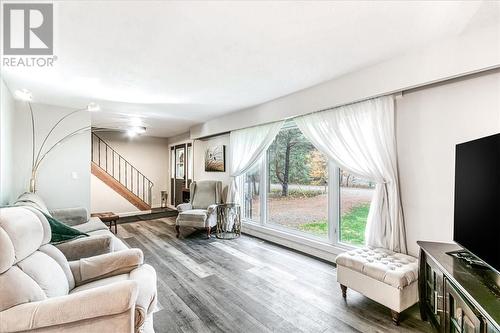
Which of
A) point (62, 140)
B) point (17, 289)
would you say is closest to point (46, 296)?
point (17, 289)

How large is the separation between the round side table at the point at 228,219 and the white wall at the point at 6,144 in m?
3.06

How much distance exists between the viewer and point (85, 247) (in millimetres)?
2170

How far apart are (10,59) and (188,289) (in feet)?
9.51

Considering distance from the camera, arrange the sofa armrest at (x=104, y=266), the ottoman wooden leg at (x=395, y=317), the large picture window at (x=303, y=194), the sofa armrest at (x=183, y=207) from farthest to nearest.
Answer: the sofa armrest at (x=183, y=207), the large picture window at (x=303, y=194), the ottoman wooden leg at (x=395, y=317), the sofa armrest at (x=104, y=266)

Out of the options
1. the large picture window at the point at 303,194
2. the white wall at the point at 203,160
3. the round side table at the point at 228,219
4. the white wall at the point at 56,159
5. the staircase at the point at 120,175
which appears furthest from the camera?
the staircase at the point at 120,175

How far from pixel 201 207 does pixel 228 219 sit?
0.75 metres

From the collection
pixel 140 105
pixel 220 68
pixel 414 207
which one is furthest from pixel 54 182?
pixel 414 207

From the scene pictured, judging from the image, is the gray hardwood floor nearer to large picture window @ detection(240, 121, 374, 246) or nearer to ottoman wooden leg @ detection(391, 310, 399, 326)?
ottoman wooden leg @ detection(391, 310, 399, 326)

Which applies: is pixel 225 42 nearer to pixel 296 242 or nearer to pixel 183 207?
pixel 296 242

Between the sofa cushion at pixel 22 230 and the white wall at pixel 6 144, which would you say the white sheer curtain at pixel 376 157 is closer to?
the sofa cushion at pixel 22 230

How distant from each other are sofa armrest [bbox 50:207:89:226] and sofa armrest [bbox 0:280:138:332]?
280 centimetres

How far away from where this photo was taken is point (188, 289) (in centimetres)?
249

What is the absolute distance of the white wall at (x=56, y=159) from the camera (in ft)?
12.2

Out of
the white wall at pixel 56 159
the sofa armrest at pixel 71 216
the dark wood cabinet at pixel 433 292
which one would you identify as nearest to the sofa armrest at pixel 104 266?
the sofa armrest at pixel 71 216
